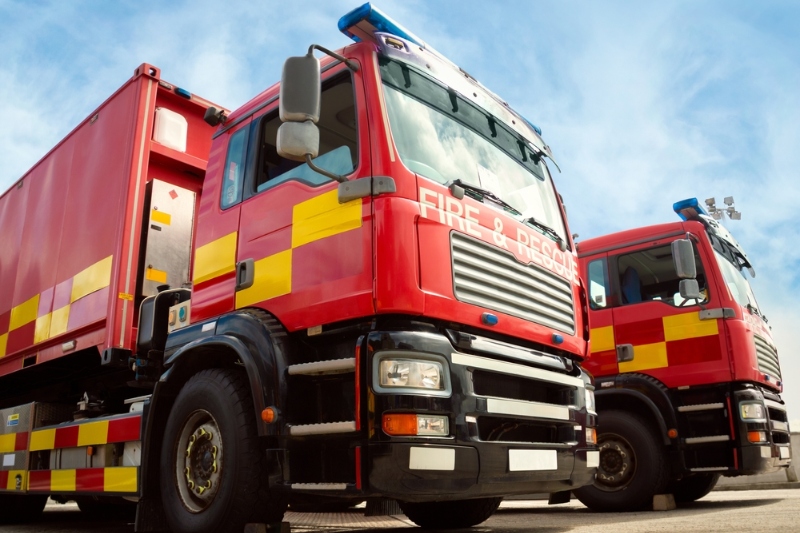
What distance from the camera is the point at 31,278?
6.38 m

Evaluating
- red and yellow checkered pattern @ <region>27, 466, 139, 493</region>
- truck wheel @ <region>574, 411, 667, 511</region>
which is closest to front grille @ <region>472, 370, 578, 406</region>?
red and yellow checkered pattern @ <region>27, 466, 139, 493</region>

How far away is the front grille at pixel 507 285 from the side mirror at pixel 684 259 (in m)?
2.02

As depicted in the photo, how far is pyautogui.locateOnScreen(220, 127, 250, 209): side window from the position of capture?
4.45 metres

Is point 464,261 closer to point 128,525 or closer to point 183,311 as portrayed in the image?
point 183,311

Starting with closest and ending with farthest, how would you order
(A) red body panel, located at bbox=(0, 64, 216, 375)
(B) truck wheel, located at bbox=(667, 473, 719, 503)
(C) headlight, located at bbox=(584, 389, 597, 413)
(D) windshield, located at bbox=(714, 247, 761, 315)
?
(C) headlight, located at bbox=(584, 389, 597, 413) → (A) red body panel, located at bbox=(0, 64, 216, 375) → (D) windshield, located at bbox=(714, 247, 761, 315) → (B) truck wheel, located at bbox=(667, 473, 719, 503)

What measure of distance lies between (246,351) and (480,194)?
1475mm

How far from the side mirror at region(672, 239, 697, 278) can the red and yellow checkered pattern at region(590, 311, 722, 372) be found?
0.55 meters

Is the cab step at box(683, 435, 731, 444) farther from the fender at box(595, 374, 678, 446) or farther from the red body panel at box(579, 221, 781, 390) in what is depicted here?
the red body panel at box(579, 221, 781, 390)

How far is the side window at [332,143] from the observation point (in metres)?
3.81

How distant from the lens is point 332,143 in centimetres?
394

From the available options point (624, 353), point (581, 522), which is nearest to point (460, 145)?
point (581, 522)

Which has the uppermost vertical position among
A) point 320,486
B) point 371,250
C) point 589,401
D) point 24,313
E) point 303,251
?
point 24,313

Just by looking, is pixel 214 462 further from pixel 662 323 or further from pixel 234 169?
pixel 662 323

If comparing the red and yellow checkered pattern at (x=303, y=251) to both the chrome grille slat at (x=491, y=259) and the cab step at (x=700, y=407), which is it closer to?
the chrome grille slat at (x=491, y=259)
